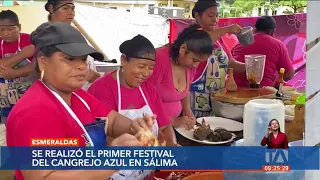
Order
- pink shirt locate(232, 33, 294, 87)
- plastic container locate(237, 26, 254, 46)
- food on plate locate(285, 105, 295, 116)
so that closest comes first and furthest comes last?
food on plate locate(285, 105, 295, 116), plastic container locate(237, 26, 254, 46), pink shirt locate(232, 33, 294, 87)

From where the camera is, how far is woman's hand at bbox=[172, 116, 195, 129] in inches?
74.7

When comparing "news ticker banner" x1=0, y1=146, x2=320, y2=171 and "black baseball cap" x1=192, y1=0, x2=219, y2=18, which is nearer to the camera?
"news ticker banner" x1=0, y1=146, x2=320, y2=171

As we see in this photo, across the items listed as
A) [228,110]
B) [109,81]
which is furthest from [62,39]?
[228,110]

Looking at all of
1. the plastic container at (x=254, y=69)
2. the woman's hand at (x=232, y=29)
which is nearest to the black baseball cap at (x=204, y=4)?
the woman's hand at (x=232, y=29)

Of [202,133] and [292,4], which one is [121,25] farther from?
[202,133]

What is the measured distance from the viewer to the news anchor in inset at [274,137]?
3.63 ft

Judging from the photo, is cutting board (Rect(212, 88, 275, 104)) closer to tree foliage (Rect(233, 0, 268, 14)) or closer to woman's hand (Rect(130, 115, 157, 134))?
woman's hand (Rect(130, 115, 157, 134))

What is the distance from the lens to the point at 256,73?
2.43 m

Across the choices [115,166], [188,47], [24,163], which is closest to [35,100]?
[24,163]

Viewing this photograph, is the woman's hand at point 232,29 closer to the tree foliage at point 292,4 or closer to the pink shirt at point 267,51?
the pink shirt at point 267,51

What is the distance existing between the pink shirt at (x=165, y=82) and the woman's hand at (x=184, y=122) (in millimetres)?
63

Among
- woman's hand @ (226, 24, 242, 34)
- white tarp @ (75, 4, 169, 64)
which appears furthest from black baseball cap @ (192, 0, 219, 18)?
white tarp @ (75, 4, 169, 64)

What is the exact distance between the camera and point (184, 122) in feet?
6.30

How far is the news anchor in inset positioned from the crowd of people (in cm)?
37
